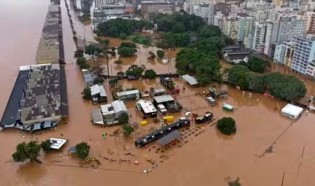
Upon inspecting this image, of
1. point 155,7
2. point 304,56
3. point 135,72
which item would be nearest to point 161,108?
point 135,72

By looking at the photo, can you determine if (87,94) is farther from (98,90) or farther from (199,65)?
(199,65)

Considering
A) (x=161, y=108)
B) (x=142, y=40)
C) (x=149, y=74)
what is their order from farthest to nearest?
(x=142, y=40), (x=149, y=74), (x=161, y=108)

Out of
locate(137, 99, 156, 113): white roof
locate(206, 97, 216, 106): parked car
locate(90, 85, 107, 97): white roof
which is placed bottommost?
locate(206, 97, 216, 106): parked car

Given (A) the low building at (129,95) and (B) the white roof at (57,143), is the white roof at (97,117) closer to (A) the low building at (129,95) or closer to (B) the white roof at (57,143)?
(A) the low building at (129,95)

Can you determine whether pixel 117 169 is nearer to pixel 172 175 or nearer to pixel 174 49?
pixel 172 175

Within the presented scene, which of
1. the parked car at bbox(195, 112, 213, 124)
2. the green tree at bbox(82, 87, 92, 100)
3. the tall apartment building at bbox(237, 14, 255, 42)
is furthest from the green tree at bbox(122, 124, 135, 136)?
the tall apartment building at bbox(237, 14, 255, 42)

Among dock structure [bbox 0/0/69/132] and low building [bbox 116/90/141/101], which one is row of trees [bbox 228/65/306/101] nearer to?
low building [bbox 116/90/141/101]
